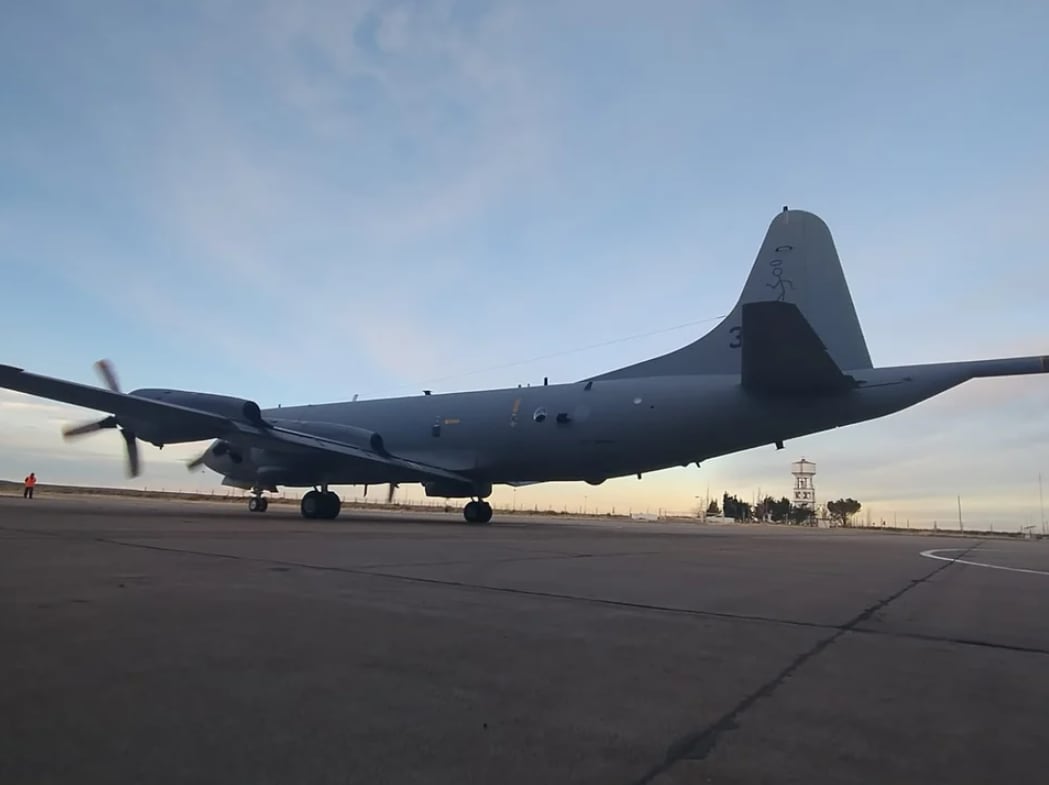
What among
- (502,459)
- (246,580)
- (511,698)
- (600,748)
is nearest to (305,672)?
(511,698)

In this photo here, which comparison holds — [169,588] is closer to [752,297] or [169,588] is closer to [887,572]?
[887,572]

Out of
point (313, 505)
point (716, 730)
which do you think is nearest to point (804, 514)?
point (313, 505)

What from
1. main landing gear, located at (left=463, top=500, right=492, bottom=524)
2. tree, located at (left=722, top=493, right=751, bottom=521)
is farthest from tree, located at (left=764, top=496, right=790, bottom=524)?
main landing gear, located at (left=463, top=500, right=492, bottom=524)

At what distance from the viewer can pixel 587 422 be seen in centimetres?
1919

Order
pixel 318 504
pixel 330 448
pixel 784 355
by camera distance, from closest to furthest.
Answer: pixel 784 355
pixel 330 448
pixel 318 504

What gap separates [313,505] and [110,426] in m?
6.36

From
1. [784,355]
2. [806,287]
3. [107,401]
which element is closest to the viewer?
[784,355]

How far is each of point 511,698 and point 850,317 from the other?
1658 centimetres

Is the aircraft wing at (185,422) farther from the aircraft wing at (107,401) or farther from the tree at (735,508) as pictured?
the tree at (735,508)

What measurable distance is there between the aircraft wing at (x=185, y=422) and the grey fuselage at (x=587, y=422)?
0.70m

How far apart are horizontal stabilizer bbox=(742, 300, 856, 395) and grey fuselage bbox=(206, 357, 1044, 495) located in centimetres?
43

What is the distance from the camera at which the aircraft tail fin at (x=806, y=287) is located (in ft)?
56.0

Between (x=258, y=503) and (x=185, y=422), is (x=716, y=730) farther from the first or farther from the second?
(x=258, y=503)

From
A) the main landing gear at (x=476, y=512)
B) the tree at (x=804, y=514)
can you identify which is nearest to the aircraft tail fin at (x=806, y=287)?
the main landing gear at (x=476, y=512)
